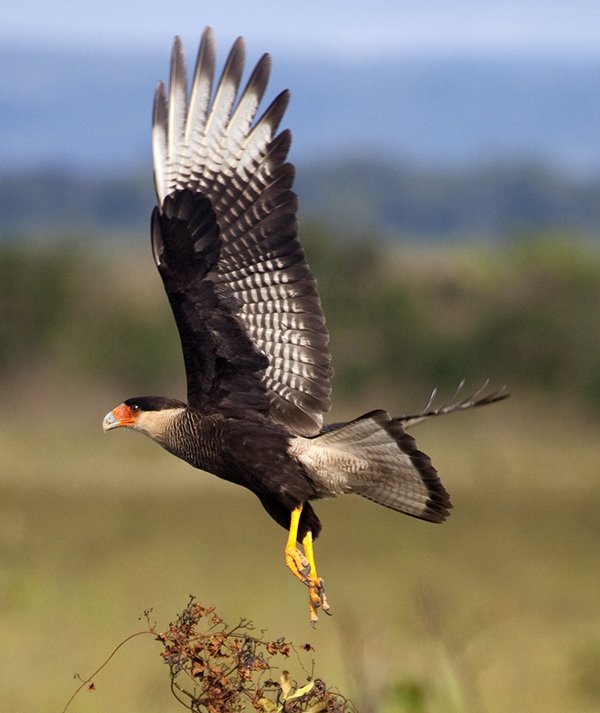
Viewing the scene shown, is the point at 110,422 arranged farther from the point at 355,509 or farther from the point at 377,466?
the point at 355,509

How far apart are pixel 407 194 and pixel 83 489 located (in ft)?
262

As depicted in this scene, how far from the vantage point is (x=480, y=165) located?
115438 millimetres

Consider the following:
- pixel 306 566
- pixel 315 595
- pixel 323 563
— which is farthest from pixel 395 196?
pixel 315 595

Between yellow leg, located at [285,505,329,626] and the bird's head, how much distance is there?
1.90 feet

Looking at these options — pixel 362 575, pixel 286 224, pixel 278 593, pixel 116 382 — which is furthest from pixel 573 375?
pixel 286 224

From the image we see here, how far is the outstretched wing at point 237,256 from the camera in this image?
5.86 m

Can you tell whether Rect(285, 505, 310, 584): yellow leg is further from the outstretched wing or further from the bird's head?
the bird's head

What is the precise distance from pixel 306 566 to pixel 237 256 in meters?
1.17

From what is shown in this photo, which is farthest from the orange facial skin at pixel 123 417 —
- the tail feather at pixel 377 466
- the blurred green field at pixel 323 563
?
the blurred green field at pixel 323 563

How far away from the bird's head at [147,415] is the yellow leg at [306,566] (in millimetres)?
580

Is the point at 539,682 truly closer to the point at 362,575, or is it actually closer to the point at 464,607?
the point at 464,607

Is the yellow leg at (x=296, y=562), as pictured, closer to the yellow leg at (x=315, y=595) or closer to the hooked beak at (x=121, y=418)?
the yellow leg at (x=315, y=595)

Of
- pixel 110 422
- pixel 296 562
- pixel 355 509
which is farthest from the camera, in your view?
pixel 355 509

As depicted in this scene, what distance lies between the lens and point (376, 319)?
2956cm
